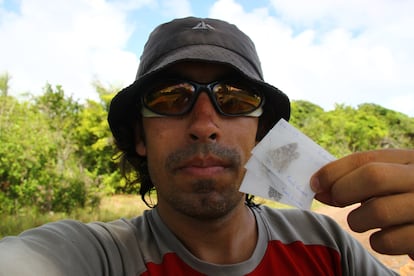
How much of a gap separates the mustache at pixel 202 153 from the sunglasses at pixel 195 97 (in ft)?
0.61

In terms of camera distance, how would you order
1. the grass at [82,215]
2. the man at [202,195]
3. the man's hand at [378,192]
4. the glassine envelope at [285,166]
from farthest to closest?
1. the grass at [82,215]
2. the man at [202,195]
3. the glassine envelope at [285,166]
4. the man's hand at [378,192]

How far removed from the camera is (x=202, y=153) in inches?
66.3

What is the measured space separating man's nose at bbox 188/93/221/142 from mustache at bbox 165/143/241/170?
0.04 metres

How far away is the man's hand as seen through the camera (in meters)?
1.04

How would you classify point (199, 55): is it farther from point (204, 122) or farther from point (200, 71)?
point (204, 122)

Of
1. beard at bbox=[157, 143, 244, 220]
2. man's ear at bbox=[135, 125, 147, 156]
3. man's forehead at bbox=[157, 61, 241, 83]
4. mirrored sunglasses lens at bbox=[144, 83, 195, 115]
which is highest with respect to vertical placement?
man's forehead at bbox=[157, 61, 241, 83]

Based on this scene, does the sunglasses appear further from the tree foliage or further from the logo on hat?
the tree foliage

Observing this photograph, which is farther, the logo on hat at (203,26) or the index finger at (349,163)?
the logo on hat at (203,26)

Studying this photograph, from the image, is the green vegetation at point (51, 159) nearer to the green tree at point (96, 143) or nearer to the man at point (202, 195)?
the green tree at point (96, 143)

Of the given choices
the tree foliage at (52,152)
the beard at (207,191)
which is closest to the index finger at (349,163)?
the beard at (207,191)

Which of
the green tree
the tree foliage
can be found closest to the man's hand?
the tree foliage

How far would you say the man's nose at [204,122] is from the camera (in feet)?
5.61

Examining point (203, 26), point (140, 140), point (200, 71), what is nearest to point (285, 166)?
point (200, 71)

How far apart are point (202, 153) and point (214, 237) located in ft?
1.45
